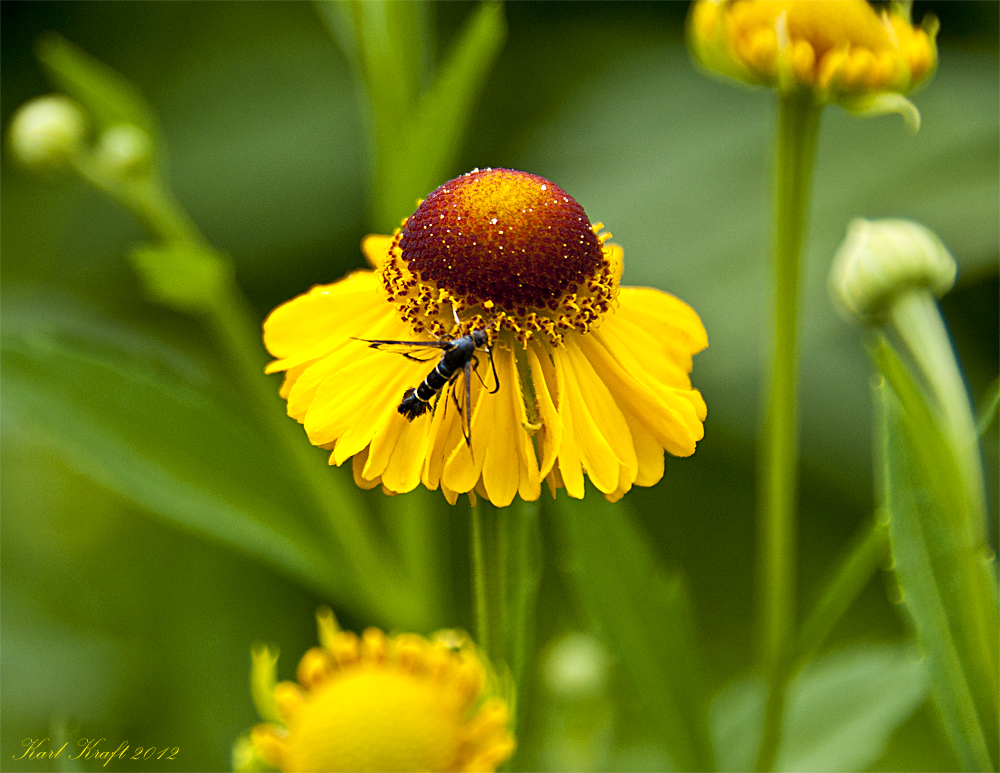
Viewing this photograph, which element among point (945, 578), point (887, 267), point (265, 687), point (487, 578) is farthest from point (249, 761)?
point (887, 267)

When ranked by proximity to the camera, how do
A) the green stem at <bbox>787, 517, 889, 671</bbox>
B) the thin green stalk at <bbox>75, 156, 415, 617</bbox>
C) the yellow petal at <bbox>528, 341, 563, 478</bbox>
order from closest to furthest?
the yellow petal at <bbox>528, 341, 563, 478</bbox> < the green stem at <bbox>787, 517, 889, 671</bbox> < the thin green stalk at <bbox>75, 156, 415, 617</bbox>

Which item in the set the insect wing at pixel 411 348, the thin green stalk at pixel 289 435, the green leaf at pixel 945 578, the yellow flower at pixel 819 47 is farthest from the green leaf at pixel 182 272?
the green leaf at pixel 945 578

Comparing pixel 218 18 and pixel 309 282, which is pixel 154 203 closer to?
pixel 309 282

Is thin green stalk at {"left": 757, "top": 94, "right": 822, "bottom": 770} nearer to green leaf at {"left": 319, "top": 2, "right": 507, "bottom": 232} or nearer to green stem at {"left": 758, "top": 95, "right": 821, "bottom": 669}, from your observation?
green stem at {"left": 758, "top": 95, "right": 821, "bottom": 669}

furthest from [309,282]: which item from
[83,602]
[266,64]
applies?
[83,602]

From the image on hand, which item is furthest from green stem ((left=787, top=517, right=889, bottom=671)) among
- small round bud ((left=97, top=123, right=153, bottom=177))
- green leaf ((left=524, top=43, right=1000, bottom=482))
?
small round bud ((left=97, top=123, right=153, bottom=177))

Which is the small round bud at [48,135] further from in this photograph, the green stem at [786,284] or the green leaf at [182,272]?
the green stem at [786,284]

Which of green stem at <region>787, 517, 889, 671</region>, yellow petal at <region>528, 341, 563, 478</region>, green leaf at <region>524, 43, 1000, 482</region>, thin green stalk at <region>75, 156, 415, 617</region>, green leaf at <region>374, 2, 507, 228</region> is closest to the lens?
yellow petal at <region>528, 341, 563, 478</region>
